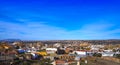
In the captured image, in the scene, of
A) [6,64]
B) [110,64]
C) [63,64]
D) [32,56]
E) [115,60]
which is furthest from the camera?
→ [32,56]

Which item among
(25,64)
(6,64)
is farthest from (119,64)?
(6,64)

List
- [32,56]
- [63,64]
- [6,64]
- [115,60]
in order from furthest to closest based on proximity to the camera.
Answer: [32,56] < [115,60] < [63,64] < [6,64]

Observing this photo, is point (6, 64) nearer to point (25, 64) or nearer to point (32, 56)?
point (25, 64)

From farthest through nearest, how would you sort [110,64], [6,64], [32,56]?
[32,56] < [110,64] < [6,64]

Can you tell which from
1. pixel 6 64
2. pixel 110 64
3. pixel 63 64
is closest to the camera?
pixel 6 64

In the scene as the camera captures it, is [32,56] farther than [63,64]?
Yes

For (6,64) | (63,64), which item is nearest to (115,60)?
(63,64)

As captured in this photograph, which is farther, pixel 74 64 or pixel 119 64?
pixel 119 64

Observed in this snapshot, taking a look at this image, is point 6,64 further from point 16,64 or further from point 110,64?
point 110,64

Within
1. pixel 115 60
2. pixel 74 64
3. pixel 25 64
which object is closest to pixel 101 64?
pixel 74 64
